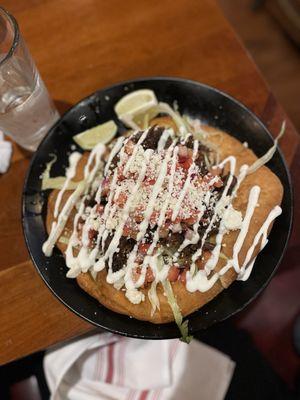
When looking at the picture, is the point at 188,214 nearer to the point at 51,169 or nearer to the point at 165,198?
the point at 165,198

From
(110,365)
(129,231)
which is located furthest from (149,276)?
(110,365)

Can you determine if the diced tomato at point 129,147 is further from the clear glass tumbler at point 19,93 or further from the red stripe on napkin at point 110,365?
the red stripe on napkin at point 110,365

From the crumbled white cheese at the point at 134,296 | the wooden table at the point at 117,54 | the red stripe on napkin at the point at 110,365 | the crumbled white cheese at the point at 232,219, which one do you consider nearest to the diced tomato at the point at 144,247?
the crumbled white cheese at the point at 134,296

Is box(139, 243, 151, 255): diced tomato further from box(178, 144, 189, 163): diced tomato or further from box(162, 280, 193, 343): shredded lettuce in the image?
box(178, 144, 189, 163): diced tomato

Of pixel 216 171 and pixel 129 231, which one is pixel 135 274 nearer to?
pixel 129 231

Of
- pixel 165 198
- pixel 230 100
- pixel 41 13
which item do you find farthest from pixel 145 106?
pixel 41 13

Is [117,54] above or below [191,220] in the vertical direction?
above

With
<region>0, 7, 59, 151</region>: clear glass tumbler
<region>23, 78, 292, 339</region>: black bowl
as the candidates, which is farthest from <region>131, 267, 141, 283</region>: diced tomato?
<region>0, 7, 59, 151</region>: clear glass tumbler
